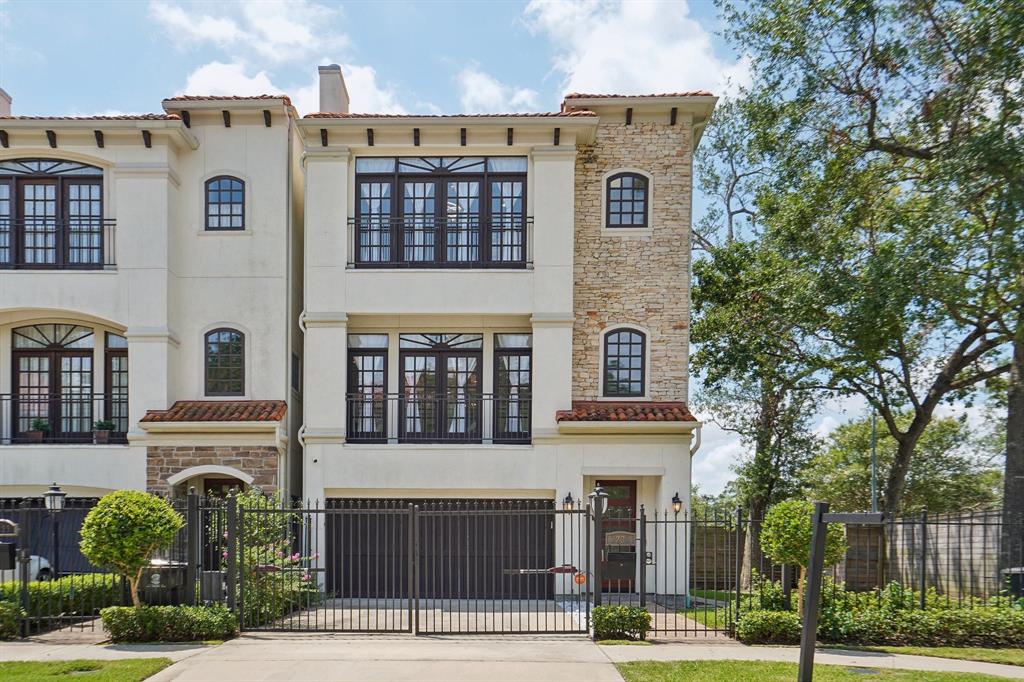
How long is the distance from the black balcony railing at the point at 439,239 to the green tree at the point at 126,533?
23.2 feet

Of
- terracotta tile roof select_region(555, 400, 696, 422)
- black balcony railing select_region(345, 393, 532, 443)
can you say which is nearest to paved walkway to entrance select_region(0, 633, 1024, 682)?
terracotta tile roof select_region(555, 400, 696, 422)

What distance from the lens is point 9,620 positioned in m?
11.1

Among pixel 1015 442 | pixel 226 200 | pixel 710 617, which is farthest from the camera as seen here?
pixel 226 200

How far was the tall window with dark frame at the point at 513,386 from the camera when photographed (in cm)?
1625

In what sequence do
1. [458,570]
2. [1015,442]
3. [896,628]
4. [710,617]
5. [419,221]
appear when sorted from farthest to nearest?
[419,221]
[1015,442]
[710,617]
[458,570]
[896,628]

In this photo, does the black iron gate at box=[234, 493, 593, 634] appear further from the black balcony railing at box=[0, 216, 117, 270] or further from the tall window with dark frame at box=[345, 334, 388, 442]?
the black balcony railing at box=[0, 216, 117, 270]

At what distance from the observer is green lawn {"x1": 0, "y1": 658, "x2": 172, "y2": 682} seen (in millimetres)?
8859

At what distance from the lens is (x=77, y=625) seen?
11836 millimetres

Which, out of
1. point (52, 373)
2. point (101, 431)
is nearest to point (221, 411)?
point (101, 431)

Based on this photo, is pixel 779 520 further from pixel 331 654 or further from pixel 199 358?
pixel 199 358

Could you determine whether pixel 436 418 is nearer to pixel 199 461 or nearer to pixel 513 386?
pixel 513 386

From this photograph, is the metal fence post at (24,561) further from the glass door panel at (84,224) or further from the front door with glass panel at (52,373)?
the glass door panel at (84,224)

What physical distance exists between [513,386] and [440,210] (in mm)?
4206

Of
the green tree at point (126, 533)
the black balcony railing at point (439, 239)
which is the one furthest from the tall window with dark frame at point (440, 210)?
the green tree at point (126, 533)
